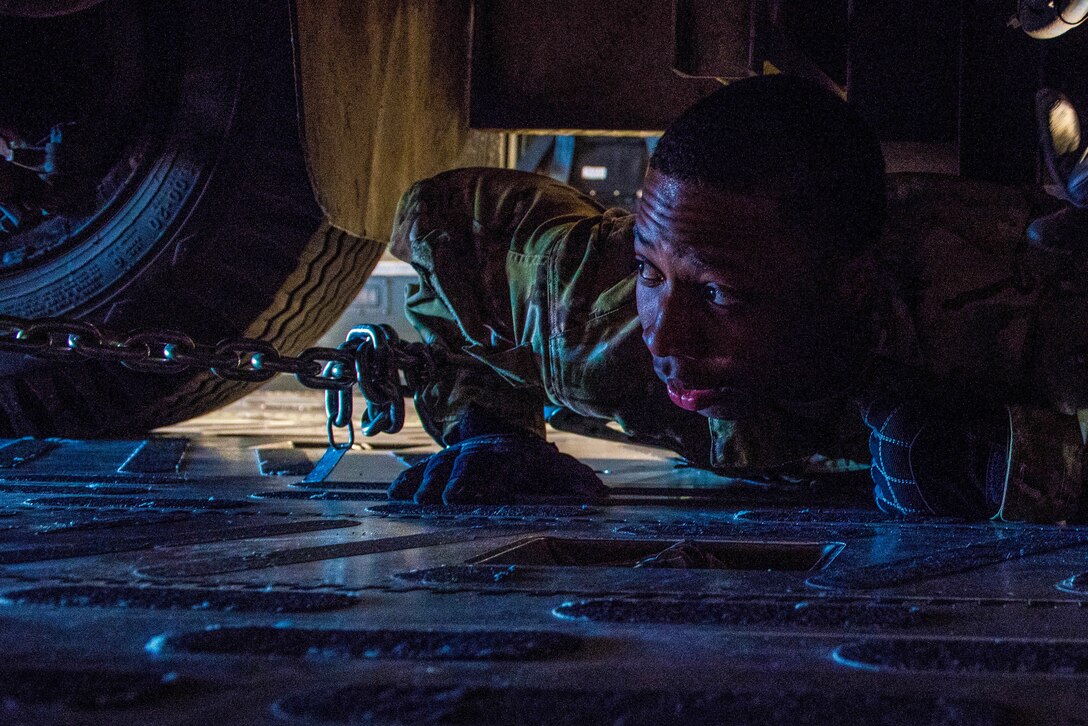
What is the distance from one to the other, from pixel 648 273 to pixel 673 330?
11 cm

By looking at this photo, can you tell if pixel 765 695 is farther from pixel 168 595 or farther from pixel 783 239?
pixel 783 239

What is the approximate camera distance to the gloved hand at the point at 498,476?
199cm

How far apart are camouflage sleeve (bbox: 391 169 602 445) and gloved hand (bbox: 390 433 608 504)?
0.40 ft

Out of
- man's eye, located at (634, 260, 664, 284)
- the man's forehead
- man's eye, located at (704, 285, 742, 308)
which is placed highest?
the man's forehead

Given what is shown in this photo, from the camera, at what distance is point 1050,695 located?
811 millimetres

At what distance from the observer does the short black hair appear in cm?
160

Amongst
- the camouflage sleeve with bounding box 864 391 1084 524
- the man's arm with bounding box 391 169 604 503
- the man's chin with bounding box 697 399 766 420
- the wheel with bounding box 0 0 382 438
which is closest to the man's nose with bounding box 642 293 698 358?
the man's chin with bounding box 697 399 766 420

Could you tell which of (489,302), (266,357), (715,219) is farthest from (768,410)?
(266,357)

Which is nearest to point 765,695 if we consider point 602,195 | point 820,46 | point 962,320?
point 962,320

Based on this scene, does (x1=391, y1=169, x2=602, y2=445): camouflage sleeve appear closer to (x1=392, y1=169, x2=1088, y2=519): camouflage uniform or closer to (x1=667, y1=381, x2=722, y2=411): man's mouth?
(x1=392, y1=169, x2=1088, y2=519): camouflage uniform

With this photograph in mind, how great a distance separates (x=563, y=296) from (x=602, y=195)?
3226 mm

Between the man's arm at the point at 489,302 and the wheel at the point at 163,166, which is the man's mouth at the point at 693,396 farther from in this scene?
the wheel at the point at 163,166

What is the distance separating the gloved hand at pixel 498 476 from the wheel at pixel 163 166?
0.71 m

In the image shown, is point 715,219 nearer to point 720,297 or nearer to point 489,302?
point 720,297
